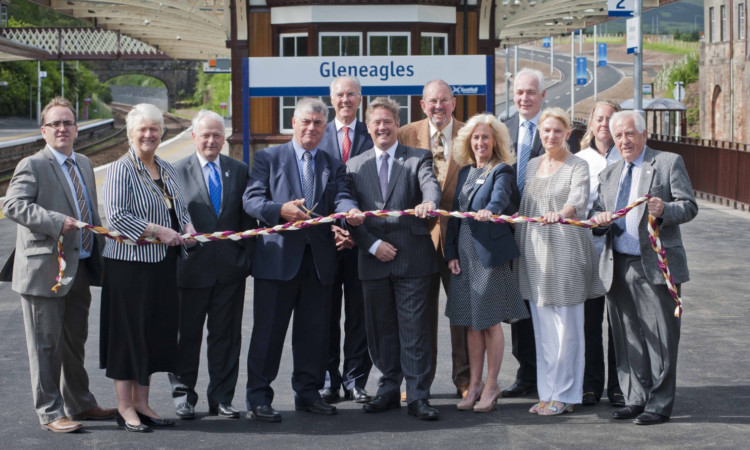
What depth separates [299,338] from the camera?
691 centimetres

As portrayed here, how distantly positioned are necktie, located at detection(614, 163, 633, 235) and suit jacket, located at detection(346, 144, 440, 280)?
3.78ft

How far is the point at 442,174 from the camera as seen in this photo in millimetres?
7230

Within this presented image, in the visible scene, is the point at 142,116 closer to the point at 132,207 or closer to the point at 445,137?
the point at 132,207

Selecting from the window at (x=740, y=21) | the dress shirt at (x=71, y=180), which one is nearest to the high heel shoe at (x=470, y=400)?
the dress shirt at (x=71, y=180)

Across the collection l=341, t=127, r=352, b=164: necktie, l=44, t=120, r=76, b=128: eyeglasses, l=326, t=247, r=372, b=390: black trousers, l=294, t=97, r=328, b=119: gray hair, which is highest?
l=294, t=97, r=328, b=119: gray hair

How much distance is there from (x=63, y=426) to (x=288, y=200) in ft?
6.43

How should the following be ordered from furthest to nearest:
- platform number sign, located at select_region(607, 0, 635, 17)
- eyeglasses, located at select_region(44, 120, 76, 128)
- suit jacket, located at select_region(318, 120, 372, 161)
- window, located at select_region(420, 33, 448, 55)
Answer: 1. window, located at select_region(420, 33, 448, 55)
2. platform number sign, located at select_region(607, 0, 635, 17)
3. suit jacket, located at select_region(318, 120, 372, 161)
4. eyeglasses, located at select_region(44, 120, 76, 128)

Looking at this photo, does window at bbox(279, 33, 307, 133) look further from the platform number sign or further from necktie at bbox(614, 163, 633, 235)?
necktie at bbox(614, 163, 633, 235)

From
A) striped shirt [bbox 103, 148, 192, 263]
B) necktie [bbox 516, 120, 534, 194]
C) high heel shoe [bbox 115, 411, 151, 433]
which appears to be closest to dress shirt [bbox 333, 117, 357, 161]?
necktie [bbox 516, 120, 534, 194]

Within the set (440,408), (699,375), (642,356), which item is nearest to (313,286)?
(440,408)

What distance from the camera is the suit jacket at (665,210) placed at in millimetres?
6488

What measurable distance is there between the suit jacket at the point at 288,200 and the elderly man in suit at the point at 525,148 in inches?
50.4

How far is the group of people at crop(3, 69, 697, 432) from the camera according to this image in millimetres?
6410

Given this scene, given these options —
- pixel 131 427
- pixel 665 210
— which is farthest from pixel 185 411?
pixel 665 210
